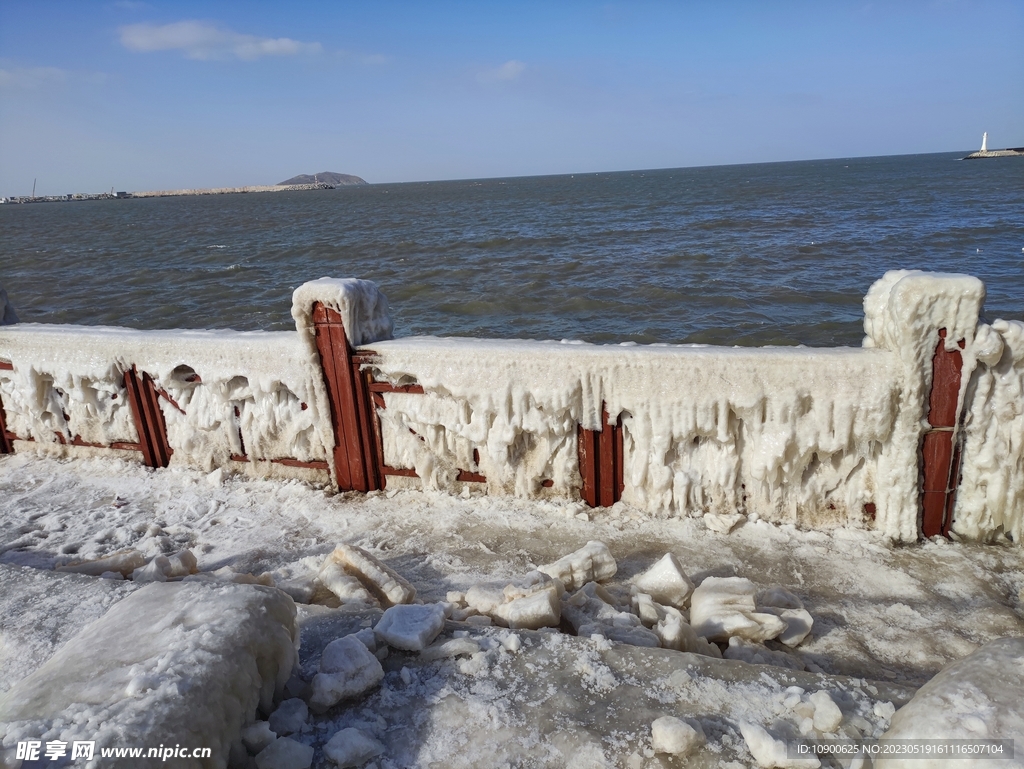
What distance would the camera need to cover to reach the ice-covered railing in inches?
147

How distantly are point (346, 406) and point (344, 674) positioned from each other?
2532 mm

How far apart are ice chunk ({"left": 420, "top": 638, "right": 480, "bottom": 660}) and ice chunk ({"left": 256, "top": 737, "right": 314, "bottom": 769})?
0.61 m

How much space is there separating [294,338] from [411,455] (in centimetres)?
119

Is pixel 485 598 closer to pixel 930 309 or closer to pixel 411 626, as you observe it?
pixel 411 626

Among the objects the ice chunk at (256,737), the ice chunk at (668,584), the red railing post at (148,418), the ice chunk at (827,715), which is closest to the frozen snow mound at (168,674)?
the ice chunk at (256,737)

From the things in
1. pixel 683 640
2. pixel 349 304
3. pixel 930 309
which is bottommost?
pixel 683 640

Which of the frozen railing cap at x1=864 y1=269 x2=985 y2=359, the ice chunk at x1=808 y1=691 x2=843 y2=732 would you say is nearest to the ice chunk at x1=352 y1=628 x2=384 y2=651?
the ice chunk at x1=808 y1=691 x2=843 y2=732

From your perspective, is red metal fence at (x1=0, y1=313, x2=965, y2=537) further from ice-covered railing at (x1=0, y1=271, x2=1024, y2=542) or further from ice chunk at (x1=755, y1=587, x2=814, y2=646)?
ice chunk at (x1=755, y1=587, x2=814, y2=646)

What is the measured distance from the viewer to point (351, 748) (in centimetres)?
218

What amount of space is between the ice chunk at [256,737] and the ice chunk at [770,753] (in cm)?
158

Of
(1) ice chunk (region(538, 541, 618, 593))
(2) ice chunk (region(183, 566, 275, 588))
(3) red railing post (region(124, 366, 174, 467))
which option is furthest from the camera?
(3) red railing post (region(124, 366, 174, 467))

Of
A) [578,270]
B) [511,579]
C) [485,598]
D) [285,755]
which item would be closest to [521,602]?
[485,598]

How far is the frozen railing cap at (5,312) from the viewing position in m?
5.74

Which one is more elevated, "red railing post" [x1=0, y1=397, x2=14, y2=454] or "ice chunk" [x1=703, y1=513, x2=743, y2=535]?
"red railing post" [x1=0, y1=397, x2=14, y2=454]
